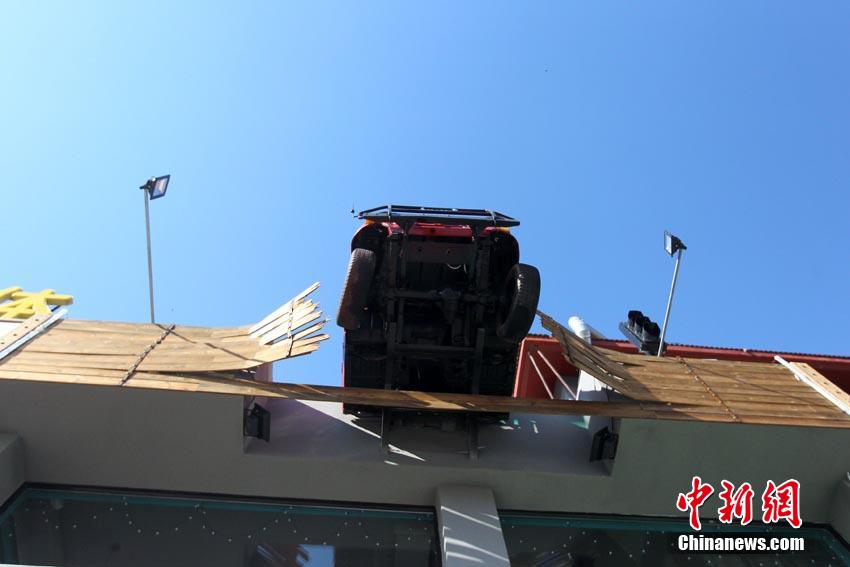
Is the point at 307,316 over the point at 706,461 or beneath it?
over

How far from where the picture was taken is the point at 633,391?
7027 millimetres

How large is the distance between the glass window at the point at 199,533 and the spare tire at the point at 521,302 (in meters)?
2.30

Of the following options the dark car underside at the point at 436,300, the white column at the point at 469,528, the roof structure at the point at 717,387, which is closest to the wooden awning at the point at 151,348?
the dark car underside at the point at 436,300

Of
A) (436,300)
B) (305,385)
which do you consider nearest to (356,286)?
(436,300)

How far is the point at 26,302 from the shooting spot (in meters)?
8.93

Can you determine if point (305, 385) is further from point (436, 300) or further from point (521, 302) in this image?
point (521, 302)

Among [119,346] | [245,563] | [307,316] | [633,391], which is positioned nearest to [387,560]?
[245,563]

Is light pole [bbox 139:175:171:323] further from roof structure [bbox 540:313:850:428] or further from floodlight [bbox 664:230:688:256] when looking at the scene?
floodlight [bbox 664:230:688:256]

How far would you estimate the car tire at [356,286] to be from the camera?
5980mm

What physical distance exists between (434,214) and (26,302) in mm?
6670

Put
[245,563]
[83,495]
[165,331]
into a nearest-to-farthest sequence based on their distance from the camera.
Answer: [245,563]
[83,495]
[165,331]

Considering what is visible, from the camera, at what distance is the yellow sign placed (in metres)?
8.47

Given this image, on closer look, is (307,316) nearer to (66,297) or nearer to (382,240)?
(382,240)

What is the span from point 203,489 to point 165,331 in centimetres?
224
